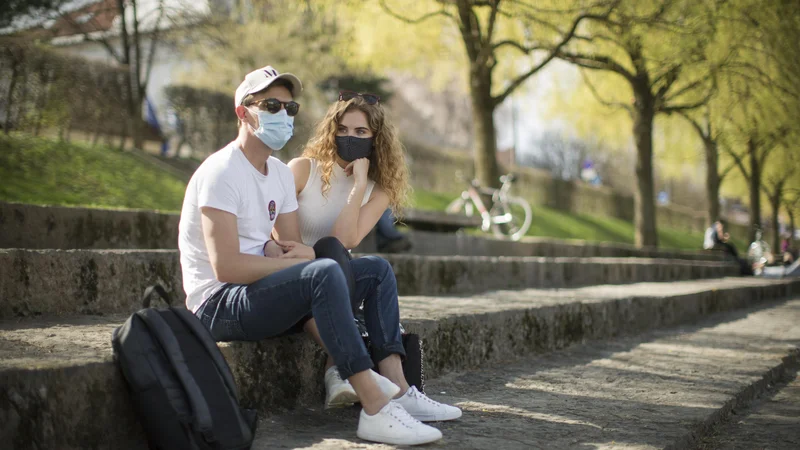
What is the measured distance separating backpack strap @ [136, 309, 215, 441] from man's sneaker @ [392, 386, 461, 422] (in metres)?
0.98

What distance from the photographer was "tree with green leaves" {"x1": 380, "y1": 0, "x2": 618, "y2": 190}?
1147 cm

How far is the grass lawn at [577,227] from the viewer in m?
21.2

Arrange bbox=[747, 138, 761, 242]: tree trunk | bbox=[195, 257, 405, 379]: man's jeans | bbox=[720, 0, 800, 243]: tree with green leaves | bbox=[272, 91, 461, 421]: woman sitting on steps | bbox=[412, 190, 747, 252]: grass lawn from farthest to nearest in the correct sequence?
bbox=[747, 138, 761, 242]: tree trunk → bbox=[412, 190, 747, 252]: grass lawn → bbox=[720, 0, 800, 243]: tree with green leaves → bbox=[272, 91, 461, 421]: woman sitting on steps → bbox=[195, 257, 405, 379]: man's jeans

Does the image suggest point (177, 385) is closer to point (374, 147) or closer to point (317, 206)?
point (317, 206)

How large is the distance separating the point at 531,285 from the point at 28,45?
20.2 ft

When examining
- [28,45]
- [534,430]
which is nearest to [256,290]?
[534,430]

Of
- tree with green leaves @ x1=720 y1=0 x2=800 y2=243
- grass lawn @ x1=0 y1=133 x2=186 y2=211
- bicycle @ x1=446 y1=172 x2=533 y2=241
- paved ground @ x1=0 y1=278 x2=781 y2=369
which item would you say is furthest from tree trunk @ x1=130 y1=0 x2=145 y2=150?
tree with green leaves @ x1=720 y1=0 x2=800 y2=243

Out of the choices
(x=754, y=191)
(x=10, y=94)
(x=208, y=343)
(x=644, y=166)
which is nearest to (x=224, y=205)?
(x=208, y=343)

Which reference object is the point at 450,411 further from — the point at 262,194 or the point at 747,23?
the point at 747,23

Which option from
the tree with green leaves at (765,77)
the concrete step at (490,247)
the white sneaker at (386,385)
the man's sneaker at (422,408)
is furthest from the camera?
the tree with green leaves at (765,77)

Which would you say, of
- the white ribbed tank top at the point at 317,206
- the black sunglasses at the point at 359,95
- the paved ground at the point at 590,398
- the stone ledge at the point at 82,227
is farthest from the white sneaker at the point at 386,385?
the stone ledge at the point at 82,227

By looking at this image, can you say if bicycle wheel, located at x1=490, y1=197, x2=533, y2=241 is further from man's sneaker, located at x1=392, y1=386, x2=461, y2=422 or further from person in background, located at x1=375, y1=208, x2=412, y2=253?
man's sneaker, located at x1=392, y1=386, x2=461, y2=422

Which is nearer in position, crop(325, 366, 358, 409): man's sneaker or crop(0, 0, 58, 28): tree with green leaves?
crop(325, 366, 358, 409): man's sneaker

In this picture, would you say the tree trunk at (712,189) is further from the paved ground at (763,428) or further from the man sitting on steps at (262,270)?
the man sitting on steps at (262,270)
